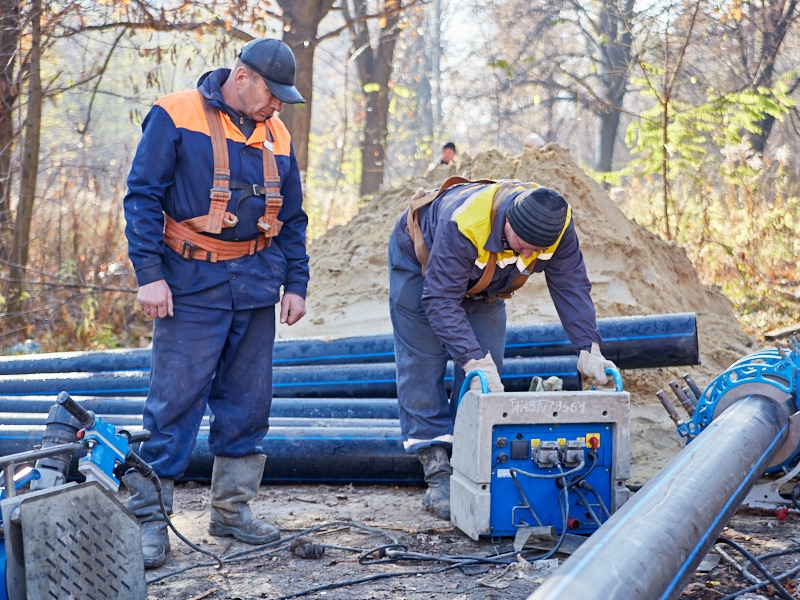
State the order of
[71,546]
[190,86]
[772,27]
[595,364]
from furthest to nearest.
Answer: [772,27]
[190,86]
[595,364]
[71,546]

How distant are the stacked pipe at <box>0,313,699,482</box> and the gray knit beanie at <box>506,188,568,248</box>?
1.62 metres

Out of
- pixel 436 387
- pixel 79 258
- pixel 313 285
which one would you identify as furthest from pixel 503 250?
pixel 79 258

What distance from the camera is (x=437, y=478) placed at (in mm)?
4387

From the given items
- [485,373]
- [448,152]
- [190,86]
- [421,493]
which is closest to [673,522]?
[485,373]

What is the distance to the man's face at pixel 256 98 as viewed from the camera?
3648 mm

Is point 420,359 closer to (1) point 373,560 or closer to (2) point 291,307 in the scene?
(2) point 291,307

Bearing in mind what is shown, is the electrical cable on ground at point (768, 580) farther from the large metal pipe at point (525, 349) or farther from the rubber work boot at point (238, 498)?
the large metal pipe at point (525, 349)

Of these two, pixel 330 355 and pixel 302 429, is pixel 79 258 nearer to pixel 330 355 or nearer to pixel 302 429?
pixel 330 355

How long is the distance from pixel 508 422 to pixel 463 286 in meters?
0.69

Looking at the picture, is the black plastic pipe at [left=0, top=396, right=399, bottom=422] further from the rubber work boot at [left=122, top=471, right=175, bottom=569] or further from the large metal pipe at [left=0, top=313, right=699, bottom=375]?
the rubber work boot at [left=122, top=471, right=175, bottom=569]

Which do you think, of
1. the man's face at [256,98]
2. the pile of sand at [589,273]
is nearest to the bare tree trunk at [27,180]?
the pile of sand at [589,273]

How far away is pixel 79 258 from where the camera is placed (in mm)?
9695

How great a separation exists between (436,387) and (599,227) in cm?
374

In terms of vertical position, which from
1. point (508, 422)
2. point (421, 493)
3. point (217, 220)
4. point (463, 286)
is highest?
point (217, 220)
